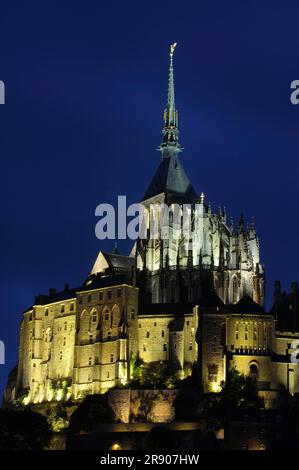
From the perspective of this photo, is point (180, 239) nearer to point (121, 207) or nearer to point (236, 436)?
point (121, 207)

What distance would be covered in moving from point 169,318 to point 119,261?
15513 millimetres

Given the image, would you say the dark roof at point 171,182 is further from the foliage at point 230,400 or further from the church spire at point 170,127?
the foliage at point 230,400

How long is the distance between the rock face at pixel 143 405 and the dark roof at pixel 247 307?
11006 mm

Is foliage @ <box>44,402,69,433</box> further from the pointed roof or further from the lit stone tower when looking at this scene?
the pointed roof

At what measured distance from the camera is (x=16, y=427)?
433 ft

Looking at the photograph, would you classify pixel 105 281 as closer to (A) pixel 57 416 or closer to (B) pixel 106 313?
(B) pixel 106 313

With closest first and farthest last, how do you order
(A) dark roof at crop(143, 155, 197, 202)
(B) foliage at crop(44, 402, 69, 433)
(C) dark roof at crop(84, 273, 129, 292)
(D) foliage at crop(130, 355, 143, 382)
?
(B) foliage at crop(44, 402, 69, 433), (D) foliage at crop(130, 355, 143, 382), (C) dark roof at crop(84, 273, 129, 292), (A) dark roof at crop(143, 155, 197, 202)

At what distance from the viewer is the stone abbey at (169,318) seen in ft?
490

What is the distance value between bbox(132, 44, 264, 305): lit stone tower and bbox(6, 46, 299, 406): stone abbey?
0.33ft

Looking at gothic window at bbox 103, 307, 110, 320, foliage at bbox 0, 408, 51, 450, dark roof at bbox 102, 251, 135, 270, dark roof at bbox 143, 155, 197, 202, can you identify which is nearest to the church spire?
dark roof at bbox 143, 155, 197, 202

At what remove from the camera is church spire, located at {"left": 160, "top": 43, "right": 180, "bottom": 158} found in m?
177

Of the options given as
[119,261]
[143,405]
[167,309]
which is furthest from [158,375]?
[119,261]

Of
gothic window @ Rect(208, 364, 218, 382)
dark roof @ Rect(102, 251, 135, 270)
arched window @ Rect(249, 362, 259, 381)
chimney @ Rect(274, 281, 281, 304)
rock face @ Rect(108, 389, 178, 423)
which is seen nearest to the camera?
rock face @ Rect(108, 389, 178, 423)
